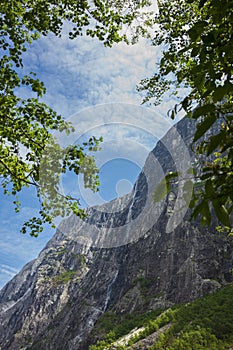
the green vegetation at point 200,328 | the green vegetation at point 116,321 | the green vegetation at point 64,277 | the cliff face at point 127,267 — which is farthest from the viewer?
the green vegetation at point 64,277

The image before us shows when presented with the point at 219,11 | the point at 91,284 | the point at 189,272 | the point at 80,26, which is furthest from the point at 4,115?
the point at 91,284

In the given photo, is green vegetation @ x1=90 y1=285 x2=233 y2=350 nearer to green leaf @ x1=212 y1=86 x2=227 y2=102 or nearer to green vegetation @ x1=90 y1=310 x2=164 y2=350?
green vegetation @ x1=90 y1=310 x2=164 y2=350

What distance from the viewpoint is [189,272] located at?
43375 mm


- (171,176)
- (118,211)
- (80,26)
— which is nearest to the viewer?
(171,176)

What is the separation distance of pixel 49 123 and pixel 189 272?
42.8m

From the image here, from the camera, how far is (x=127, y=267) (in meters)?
60.8

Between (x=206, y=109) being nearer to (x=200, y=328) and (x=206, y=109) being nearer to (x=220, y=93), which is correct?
(x=220, y=93)

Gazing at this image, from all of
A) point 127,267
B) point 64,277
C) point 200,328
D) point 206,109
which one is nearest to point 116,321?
point 127,267

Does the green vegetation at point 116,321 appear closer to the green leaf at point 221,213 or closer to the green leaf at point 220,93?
the green leaf at point 221,213

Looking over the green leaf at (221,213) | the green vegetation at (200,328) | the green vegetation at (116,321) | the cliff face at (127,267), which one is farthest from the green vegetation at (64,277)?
the green leaf at (221,213)

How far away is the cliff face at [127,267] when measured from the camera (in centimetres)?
4403

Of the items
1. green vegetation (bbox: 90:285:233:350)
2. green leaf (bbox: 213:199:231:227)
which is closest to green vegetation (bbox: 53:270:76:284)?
green vegetation (bbox: 90:285:233:350)

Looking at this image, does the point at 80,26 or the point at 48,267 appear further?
the point at 48,267

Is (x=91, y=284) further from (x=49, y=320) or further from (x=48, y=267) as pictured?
(x=48, y=267)
